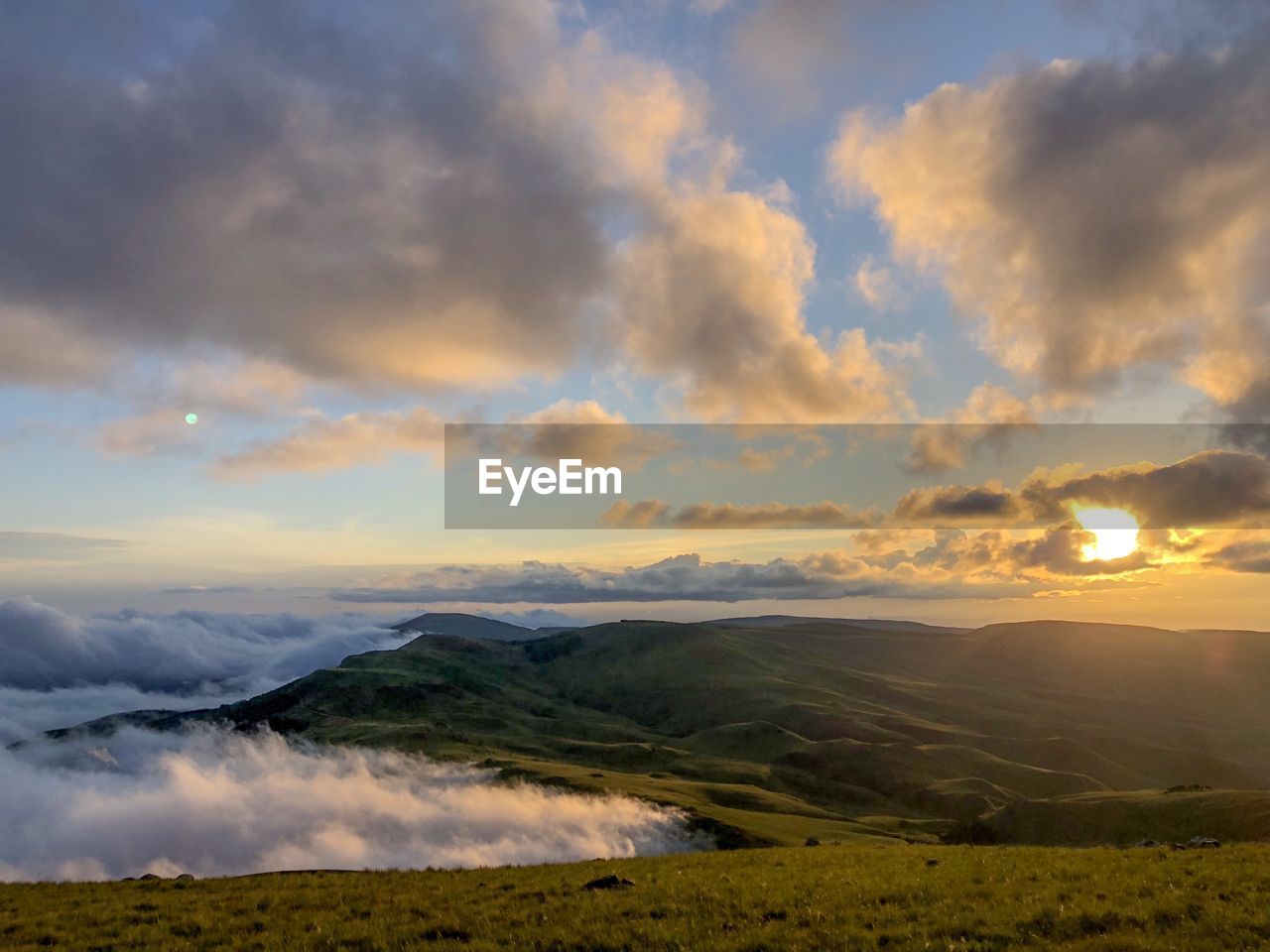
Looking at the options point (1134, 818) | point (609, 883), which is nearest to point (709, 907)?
point (609, 883)

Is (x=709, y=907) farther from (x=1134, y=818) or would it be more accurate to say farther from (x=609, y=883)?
(x=1134, y=818)

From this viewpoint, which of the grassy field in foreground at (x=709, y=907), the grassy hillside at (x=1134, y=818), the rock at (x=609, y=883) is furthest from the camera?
the grassy hillside at (x=1134, y=818)

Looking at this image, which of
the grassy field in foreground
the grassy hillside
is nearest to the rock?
the grassy field in foreground

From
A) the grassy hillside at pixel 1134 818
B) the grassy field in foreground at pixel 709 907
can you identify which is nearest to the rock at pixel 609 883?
the grassy field in foreground at pixel 709 907

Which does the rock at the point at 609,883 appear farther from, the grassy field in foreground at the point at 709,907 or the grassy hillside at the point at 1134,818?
the grassy hillside at the point at 1134,818

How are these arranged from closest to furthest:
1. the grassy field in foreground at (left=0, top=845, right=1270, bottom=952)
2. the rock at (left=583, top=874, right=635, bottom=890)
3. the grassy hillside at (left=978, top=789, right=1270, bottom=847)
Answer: the grassy field in foreground at (left=0, top=845, right=1270, bottom=952) < the rock at (left=583, top=874, right=635, bottom=890) < the grassy hillside at (left=978, top=789, right=1270, bottom=847)

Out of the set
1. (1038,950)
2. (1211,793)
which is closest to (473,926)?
(1038,950)

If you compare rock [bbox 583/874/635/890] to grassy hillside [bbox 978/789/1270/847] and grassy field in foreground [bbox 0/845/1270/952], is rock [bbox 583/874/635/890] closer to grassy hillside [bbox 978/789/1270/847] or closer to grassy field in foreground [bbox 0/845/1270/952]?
grassy field in foreground [bbox 0/845/1270/952]
